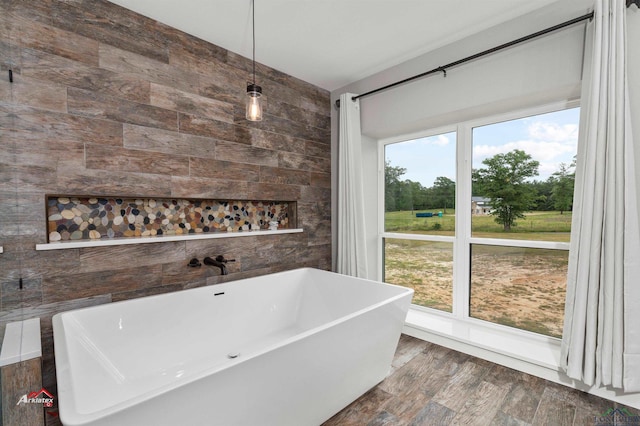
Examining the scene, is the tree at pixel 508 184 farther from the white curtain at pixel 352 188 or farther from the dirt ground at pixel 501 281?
the white curtain at pixel 352 188

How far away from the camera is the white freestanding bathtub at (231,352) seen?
108 centimetres

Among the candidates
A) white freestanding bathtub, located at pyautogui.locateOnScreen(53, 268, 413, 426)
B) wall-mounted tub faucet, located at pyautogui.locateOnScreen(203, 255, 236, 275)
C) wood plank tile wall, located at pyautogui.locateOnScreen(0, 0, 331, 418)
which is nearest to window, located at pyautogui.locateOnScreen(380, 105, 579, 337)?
white freestanding bathtub, located at pyautogui.locateOnScreen(53, 268, 413, 426)

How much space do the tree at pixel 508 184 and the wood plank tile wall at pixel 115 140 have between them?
1.87 meters

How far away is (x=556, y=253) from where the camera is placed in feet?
7.62

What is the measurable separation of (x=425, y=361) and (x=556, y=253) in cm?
128

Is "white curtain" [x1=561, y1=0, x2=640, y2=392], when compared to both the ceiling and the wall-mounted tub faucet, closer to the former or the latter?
the ceiling

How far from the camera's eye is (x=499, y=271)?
2592mm

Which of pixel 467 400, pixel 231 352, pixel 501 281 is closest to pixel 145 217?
pixel 231 352

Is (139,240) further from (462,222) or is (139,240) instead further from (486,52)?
(486,52)

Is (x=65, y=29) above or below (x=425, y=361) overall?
above

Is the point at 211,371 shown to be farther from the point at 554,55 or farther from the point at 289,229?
the point at 554,55

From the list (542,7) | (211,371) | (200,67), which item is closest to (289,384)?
(211,371)

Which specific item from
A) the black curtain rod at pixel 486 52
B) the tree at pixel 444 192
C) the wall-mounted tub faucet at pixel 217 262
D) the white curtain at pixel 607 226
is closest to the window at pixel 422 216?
the tree at pixel 444 192

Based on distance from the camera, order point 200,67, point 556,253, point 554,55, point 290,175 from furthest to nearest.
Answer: point 290,175
point 200,67
point 556,253
point 554,55
